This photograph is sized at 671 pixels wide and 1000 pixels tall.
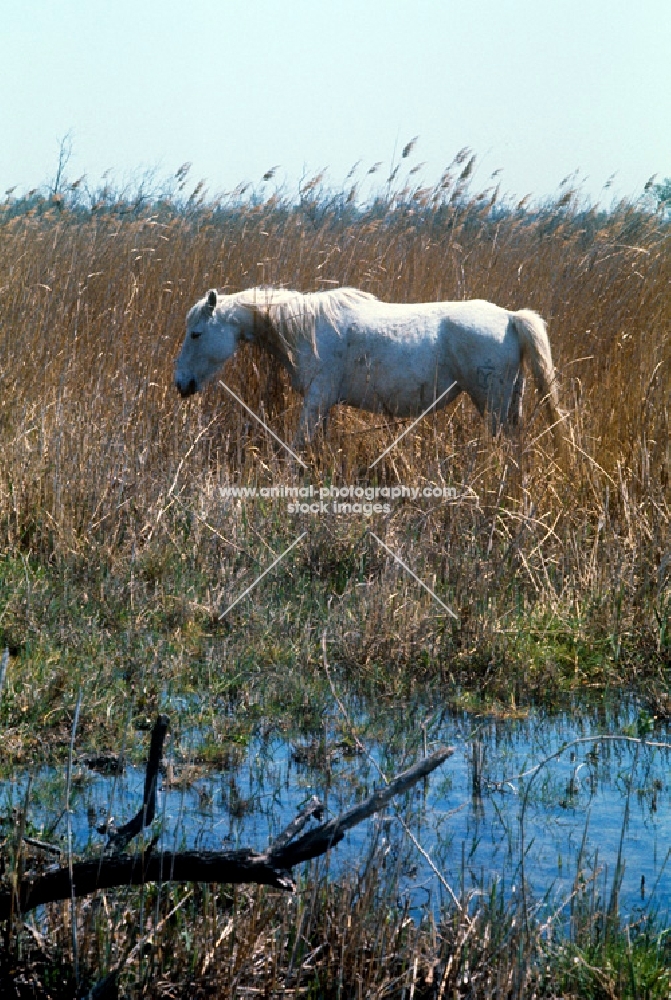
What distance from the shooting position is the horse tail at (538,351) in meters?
6.58

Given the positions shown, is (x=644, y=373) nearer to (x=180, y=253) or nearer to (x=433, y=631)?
(x=433, y=631)

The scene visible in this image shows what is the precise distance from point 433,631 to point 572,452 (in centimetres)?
185

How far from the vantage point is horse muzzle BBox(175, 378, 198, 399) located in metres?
7.05

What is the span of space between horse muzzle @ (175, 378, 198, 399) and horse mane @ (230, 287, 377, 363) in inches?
20.3

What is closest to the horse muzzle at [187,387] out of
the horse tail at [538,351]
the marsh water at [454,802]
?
the horse tail at [538,351]

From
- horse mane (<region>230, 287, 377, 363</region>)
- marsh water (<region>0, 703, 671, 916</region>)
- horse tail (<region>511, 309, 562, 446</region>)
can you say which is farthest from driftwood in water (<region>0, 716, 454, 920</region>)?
horse mane (<region>230, 287, 377, 363</region>)

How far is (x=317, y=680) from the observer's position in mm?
4211

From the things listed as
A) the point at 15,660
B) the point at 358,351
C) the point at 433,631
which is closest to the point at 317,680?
the point at 433,631

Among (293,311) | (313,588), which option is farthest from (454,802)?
(293,311)

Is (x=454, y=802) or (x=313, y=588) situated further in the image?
(x=313, y=588)

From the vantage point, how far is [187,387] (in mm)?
7078

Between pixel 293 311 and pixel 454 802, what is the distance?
13.8 ft

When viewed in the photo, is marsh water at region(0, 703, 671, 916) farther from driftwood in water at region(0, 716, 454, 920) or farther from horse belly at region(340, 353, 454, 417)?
horse belly at region(340, 353, 454, 417)

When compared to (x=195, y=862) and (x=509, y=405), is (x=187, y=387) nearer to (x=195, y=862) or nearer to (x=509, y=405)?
(x=509, y=405)
